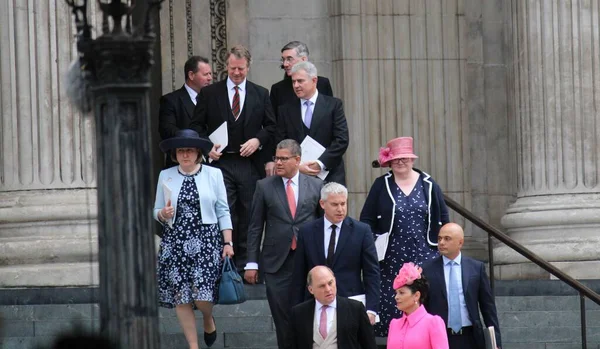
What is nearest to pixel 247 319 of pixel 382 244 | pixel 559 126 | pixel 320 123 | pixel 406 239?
pixel 382 244

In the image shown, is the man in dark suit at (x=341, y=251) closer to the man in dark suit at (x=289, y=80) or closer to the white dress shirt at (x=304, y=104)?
the white dress shirt at (x=304, y=104)

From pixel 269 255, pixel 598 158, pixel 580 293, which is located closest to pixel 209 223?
pixel 269 255

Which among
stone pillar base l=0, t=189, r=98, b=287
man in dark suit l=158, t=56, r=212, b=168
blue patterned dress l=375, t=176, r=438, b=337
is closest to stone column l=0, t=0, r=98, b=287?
stone pillar base l=0, t=189, r=98, b=287

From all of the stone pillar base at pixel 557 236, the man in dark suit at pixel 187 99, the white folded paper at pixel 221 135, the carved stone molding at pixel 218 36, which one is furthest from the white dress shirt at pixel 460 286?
the carved stone molding at pixel 218 36

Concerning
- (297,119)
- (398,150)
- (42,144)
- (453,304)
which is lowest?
(453,304)

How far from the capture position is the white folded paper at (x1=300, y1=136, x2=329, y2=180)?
14883 millimetres

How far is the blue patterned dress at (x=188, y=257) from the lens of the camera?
13.7 metres

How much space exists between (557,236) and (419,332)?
531 cm

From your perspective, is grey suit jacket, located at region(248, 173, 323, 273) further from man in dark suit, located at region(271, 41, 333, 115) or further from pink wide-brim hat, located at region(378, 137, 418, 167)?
man in dark suit, located at region(271, 41, 333, 115)

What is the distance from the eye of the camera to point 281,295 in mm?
13492

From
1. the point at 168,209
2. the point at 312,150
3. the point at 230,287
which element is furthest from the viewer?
the point at 312,150

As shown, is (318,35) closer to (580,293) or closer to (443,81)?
(443,81)

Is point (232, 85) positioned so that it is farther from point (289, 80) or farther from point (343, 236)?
point (343, 236)

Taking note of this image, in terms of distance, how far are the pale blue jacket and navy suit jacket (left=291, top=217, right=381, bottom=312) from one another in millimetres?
996
